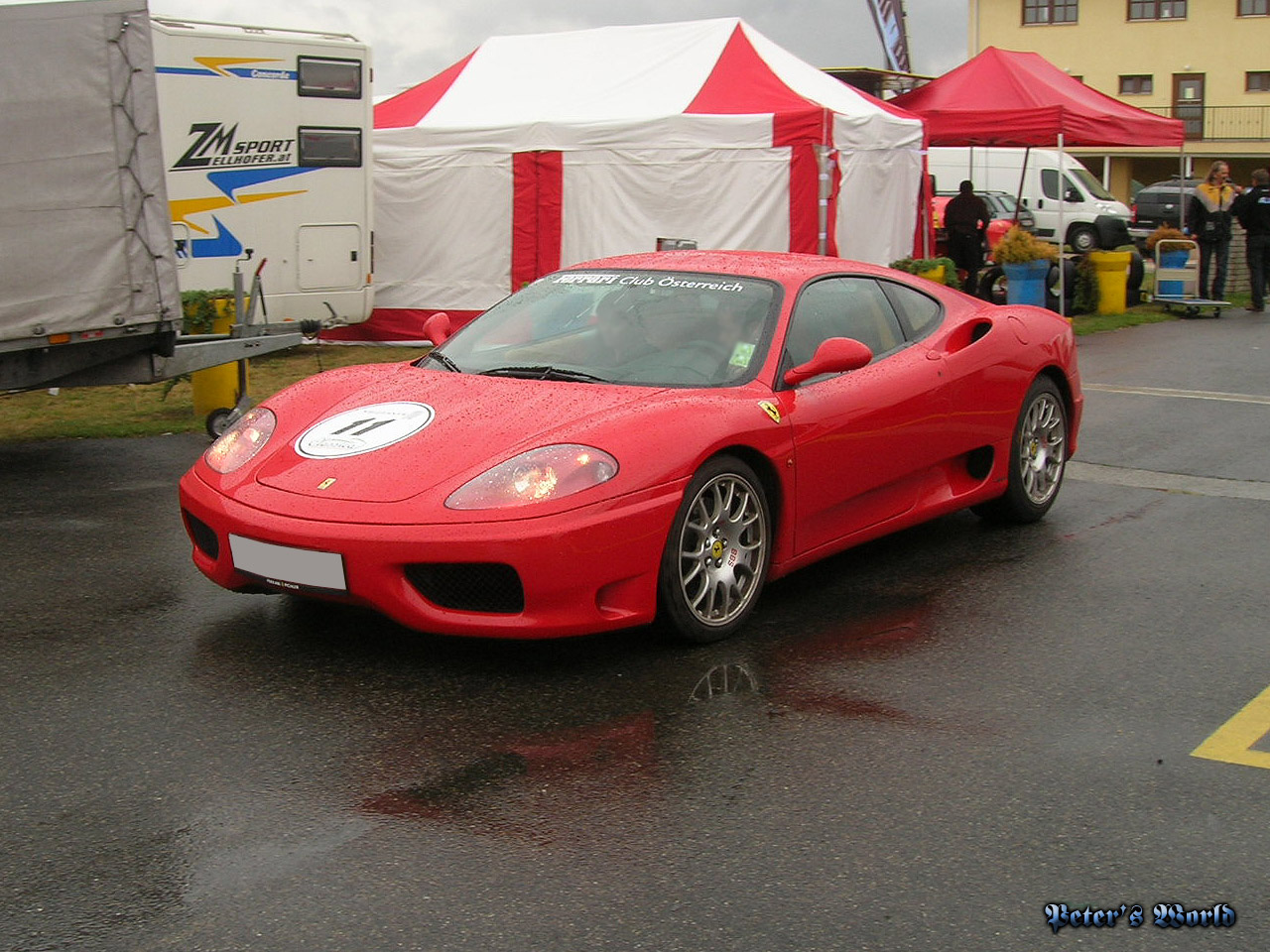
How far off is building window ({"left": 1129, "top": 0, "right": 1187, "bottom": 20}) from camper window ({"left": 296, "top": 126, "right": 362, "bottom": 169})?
44.9m

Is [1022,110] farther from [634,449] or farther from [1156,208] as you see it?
[1156,208]

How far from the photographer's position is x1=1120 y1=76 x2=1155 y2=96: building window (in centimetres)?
5275

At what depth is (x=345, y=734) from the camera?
4.10m

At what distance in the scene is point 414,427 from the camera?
16.0ft

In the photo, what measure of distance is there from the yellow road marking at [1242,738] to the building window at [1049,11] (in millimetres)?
53091

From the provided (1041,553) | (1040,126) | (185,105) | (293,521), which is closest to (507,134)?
(185,105)

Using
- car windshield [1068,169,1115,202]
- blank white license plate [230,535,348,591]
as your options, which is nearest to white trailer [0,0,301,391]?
blank white license plate [230,535,348,591]

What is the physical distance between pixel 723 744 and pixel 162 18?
35.7ft

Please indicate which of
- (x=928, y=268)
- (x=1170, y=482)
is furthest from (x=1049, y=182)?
(x=1170, y=482)

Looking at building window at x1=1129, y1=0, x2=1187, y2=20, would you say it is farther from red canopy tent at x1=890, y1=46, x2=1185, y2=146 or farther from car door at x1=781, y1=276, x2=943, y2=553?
car door at x1=781, y1=276, x2=943, y2=553

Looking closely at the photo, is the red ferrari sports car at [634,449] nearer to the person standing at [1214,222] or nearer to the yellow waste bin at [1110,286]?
the yellow waste bin at [1110,286]

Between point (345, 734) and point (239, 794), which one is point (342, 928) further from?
point (345, 734)

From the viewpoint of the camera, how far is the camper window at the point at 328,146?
13.9 m

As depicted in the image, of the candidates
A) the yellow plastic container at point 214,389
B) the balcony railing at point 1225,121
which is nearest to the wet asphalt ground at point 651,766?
the yellow plastic container at point 214,389
